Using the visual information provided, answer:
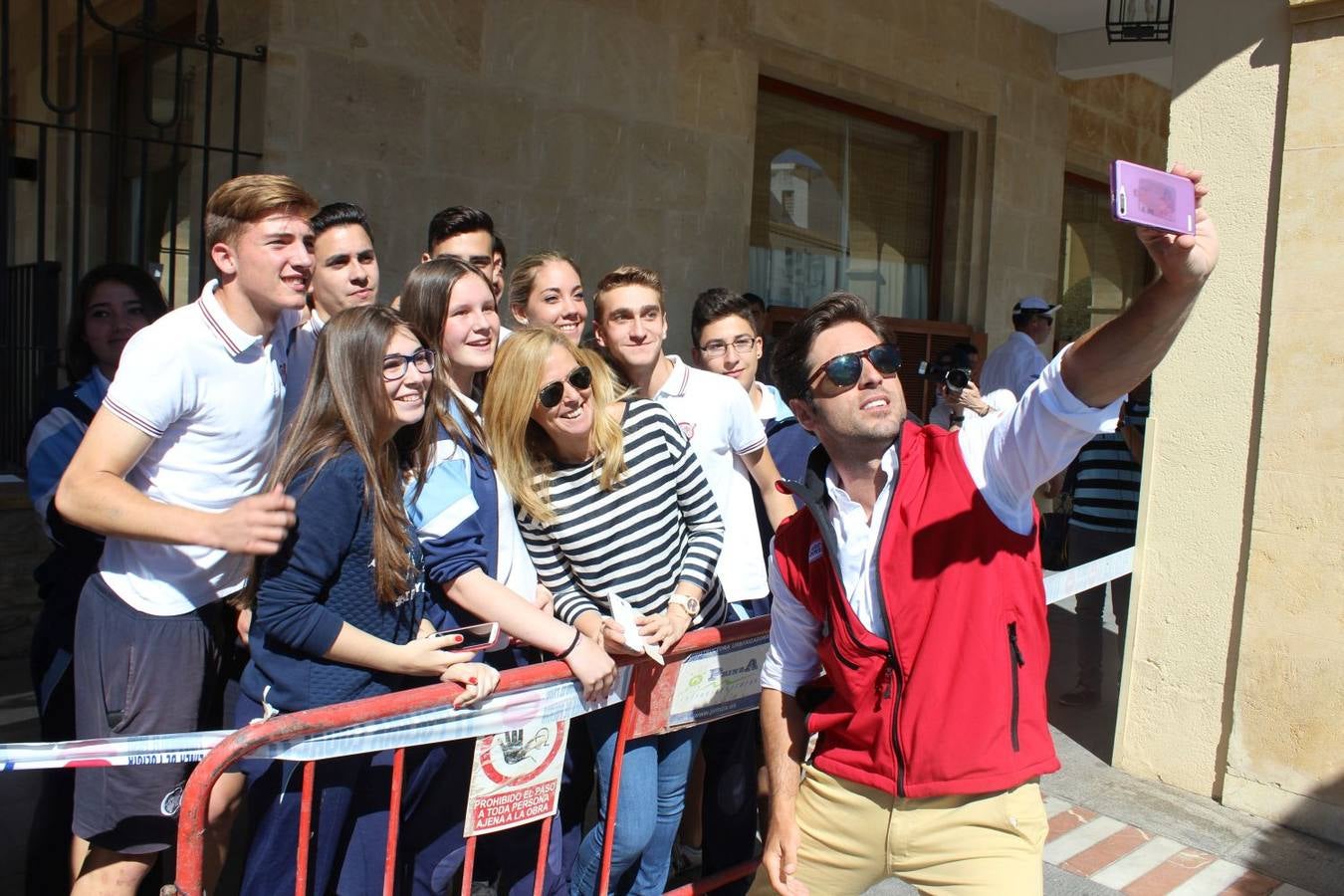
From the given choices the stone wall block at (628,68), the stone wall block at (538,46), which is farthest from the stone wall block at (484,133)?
the stone wall block at (628,68)

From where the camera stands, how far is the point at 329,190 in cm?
519

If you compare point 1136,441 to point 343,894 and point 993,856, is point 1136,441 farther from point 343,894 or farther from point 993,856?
point 343,894

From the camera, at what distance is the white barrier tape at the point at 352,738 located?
204 centimetres

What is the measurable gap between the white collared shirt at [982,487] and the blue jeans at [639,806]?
518mm

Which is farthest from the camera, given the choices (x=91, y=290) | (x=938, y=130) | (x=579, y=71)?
(x=938, y=130)

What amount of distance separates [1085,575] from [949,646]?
2333 millimetres

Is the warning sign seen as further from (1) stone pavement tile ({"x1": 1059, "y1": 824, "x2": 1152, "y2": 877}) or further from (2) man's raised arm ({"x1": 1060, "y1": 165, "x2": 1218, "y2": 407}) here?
(1) stone pavement tile ({"x1": 1059, "y1": 824, "x2": 1152, "y2": 877})

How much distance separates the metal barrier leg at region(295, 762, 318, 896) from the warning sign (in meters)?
0.34

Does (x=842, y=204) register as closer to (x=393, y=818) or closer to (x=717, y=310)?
(x=717, y=310)

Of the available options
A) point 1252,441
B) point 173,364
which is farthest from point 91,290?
point 1252,441

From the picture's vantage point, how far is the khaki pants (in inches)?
79.8

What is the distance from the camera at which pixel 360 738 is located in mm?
2197

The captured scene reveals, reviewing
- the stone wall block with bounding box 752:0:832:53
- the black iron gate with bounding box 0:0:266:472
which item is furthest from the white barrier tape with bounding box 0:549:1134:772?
the stone wall block with bounding box 752:0:832:53

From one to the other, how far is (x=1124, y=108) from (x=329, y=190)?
8023 mm
